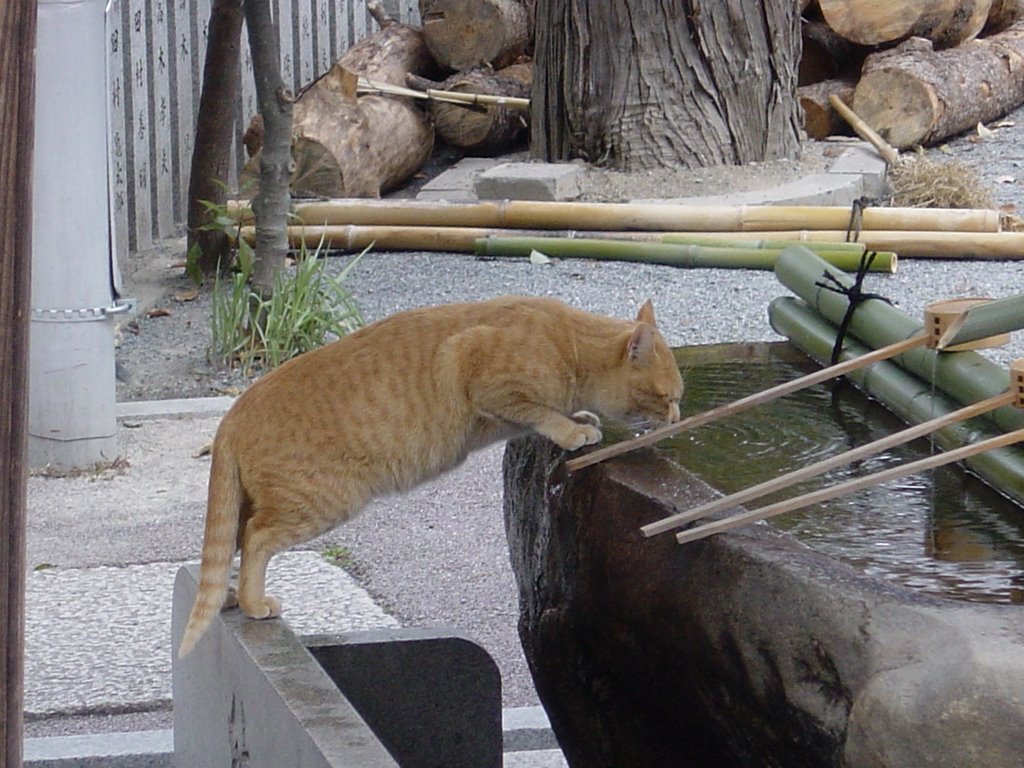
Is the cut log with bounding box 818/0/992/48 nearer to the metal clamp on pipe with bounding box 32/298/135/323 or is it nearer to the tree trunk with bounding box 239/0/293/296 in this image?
the tree trunk with bounding box 239/0/293/296

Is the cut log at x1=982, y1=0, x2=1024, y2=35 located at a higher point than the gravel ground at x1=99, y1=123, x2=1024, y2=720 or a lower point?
higher

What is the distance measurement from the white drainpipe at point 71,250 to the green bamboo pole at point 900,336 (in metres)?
2.76

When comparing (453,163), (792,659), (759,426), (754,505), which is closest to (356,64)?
(453,163)

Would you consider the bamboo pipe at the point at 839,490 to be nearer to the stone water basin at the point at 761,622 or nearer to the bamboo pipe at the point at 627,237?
the stone water basin at the point at 761,622

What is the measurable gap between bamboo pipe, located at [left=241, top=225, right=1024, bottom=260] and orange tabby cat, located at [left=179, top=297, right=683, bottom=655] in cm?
479

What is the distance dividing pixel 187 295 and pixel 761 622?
645 cm

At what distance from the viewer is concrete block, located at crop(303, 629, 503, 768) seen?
129 inches

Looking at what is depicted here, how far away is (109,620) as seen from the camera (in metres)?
4.59

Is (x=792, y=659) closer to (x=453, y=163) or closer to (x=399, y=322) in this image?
(x=399, y=322)

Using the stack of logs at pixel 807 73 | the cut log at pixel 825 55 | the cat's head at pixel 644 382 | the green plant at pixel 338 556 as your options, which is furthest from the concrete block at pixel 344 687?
the cut log at pixel 825 55

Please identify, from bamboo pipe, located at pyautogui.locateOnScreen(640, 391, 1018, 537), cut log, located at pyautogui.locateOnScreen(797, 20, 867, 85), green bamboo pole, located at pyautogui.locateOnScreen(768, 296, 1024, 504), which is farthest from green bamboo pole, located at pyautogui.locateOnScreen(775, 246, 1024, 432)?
cut log, located at pyautogui.locateOnScreen(797, 20, 867, 85)

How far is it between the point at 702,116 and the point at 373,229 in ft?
7.08

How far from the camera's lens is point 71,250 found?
567 centimetres

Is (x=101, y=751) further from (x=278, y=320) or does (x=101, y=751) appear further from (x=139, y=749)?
(x=278, y=320)
